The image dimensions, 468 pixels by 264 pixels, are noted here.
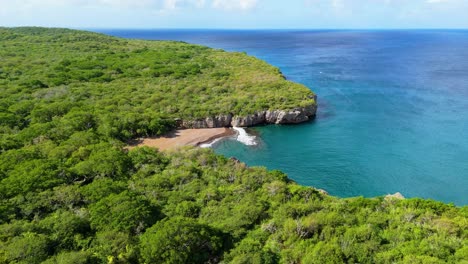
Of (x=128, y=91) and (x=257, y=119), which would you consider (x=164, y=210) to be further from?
(x=128, y=91)

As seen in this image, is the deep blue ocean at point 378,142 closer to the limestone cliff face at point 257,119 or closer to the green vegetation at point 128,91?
the limestone cliff face at point 257,119

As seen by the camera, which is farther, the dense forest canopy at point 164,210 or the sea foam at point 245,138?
the sea foam at point 245,138

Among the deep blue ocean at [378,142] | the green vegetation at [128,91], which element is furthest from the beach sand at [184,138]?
the deep blue ocean at [378,142]

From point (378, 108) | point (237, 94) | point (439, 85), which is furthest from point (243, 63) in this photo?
point (439, 85)

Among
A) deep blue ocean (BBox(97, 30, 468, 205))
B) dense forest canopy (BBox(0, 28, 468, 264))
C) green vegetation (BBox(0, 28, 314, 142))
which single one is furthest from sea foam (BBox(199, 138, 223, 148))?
dense forest canopy (BBox(0, 28, 468, 264))

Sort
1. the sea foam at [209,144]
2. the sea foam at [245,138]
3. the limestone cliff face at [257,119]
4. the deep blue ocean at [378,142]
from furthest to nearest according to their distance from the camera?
the limestone cliff face at [257,119] < the sea foam at [245,138] < the sea foam at [209,144] < the deep blue ocean at [378,142]

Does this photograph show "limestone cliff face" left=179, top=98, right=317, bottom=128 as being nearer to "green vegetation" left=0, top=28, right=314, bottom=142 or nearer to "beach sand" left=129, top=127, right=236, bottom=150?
"green vegetation" left=0, top=28, right=314, bottom=142

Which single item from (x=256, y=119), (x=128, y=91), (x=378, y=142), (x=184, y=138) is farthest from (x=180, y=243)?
(x=128, y=91)

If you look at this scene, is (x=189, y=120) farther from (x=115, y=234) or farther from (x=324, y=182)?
(x=115, y=234)
